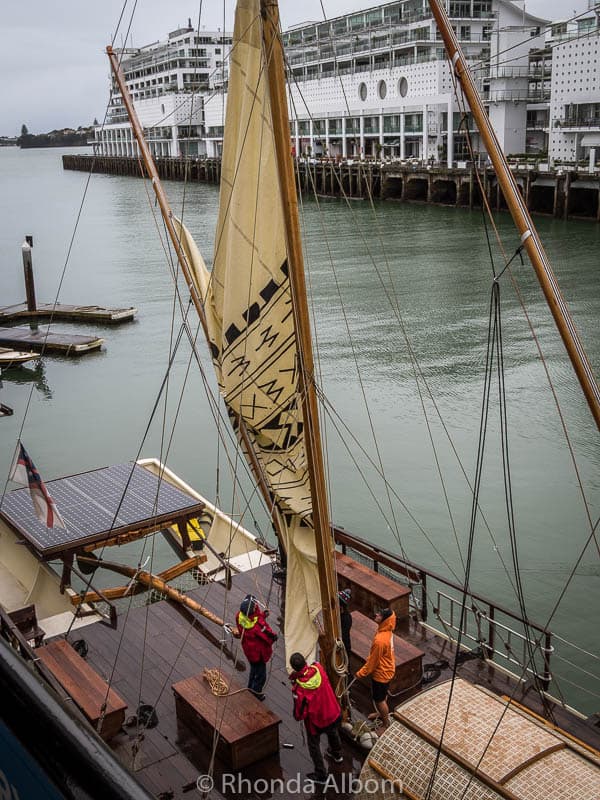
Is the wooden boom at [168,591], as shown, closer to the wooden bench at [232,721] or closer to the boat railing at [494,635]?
the wooden bench at [232,721]

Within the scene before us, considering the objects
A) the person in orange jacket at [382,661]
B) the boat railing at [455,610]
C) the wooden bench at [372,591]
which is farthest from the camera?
the wooden bench at [372,591]

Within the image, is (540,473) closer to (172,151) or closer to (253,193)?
(253,193)

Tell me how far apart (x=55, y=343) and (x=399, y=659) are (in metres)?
27.0

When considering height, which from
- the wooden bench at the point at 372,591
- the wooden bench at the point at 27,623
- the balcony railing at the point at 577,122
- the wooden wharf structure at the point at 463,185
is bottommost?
the wooden bench at the point at 27,623

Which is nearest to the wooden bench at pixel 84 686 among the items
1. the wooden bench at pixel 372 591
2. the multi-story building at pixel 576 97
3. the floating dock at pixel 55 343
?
the wooden bench at pixel 372 591

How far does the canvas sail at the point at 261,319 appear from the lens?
805cm

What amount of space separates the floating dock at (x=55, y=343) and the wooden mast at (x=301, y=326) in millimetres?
26655

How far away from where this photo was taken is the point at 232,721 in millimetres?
8266

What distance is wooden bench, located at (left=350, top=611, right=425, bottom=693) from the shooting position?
368 inches

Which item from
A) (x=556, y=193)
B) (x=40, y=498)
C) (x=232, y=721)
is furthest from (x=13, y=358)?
(x=556, y=193)

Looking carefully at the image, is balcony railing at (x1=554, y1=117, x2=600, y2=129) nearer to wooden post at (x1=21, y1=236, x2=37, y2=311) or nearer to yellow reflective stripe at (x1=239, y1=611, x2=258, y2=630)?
wooden post at (x1=21, y1=236, x2=37, y2=311)

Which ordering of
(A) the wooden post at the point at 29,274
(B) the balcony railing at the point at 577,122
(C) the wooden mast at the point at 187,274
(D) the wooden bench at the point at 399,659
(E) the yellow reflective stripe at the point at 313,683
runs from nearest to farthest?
(E) the yellow reflective stripe at the point at 313,683
(C) the wooden mast at the point at 187,274
(D) the wooden bench at the point at 399,659
(A) the wooden post at the point at 29,274
(B) the balcony railing at the point at 577,122

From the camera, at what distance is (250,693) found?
28.6ft

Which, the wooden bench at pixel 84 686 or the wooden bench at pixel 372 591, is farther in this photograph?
the wooden bench at pixel 372 591
